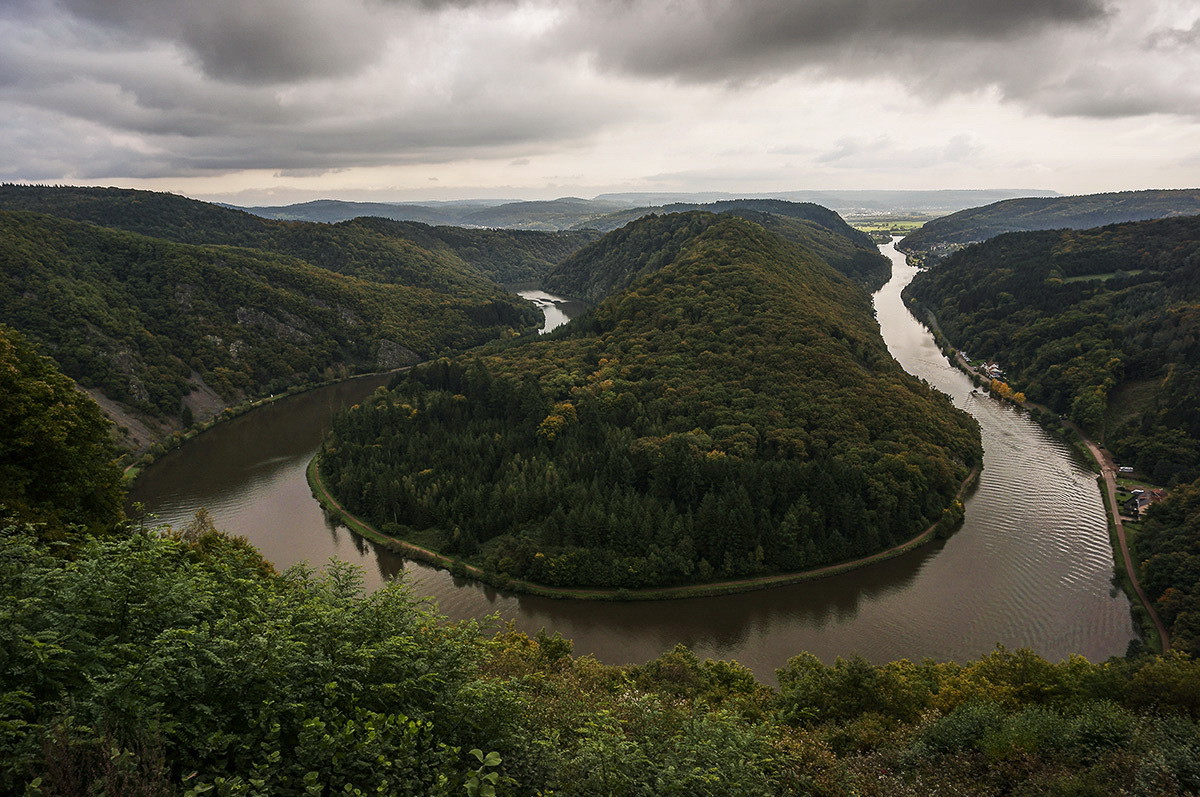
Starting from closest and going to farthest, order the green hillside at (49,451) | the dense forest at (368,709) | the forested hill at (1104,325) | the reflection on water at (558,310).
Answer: the dense forest at (368,709)
the green hillside at (49,451)
the forested hill at (1104,325)
the reflection on water at (558,310)

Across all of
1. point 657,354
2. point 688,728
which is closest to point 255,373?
point 657,354

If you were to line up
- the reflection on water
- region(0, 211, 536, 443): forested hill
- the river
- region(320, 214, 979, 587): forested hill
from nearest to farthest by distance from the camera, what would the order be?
1. the river
2. region(320, 214, 979, 587): forested hill
3. region(0, 211, 536, 443): forested hill
4. the reflection on water

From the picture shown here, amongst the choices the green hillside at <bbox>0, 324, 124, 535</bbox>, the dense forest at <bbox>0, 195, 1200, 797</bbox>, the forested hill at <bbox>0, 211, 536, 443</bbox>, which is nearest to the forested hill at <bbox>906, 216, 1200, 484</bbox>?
the dense forest at <bbox>0, 195, 1200, 797</bbox>

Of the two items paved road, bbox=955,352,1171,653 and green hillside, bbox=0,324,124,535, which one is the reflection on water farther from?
green hillside, bbox=0,324,124,535

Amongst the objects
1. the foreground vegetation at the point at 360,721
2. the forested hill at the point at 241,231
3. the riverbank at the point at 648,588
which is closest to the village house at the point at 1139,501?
the riverbank at the point at 648,588

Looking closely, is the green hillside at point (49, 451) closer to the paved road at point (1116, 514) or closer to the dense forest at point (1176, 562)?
the dense forest at point (1176, 562)
